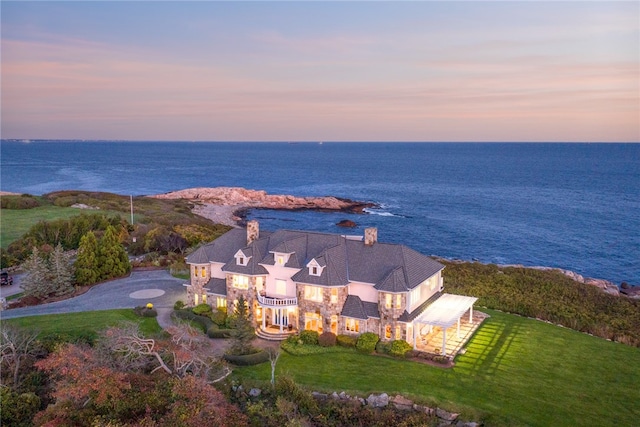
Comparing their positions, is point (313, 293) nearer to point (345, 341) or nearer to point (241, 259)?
point (345, 341)

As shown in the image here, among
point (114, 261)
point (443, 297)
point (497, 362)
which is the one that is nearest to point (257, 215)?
point (114, 261)

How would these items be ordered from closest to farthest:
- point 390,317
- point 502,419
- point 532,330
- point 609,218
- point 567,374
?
point 502,419 → point 567,374 → point 390,317 → point 532,330 → point 609,218

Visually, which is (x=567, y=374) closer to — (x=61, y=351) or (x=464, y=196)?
(x=61, y=351)

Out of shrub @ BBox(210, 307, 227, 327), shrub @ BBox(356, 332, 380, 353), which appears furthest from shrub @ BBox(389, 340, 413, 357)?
shrub @ BBox(210, 307, 227, 327)

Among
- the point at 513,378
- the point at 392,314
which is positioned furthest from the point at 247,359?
the point at 513,378

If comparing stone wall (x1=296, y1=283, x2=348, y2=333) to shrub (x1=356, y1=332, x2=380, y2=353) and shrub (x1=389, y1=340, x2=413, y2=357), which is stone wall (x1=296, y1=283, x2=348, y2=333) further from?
shrub (x1=389, y1=340, x2=413, y2=357)

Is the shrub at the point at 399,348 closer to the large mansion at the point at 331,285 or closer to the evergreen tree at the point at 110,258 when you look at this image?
the large mansion at the point at 331,285
